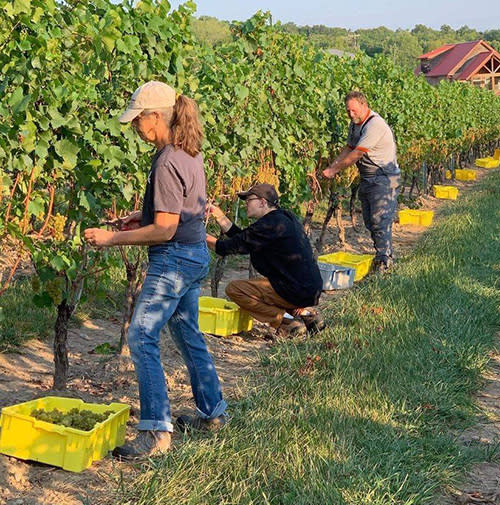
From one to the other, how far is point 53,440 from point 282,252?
8.71 feet

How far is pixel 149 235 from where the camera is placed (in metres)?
3.66

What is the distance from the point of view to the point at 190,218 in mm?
3812

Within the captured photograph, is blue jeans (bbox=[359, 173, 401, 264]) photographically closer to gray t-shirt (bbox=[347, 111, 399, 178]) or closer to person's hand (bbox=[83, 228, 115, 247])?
gray t-shirt (bbox=[347, 111, 399, 178])

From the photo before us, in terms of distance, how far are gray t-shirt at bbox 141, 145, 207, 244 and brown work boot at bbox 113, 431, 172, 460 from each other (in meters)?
0.91

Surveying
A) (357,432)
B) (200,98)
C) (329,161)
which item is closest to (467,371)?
(357,432)

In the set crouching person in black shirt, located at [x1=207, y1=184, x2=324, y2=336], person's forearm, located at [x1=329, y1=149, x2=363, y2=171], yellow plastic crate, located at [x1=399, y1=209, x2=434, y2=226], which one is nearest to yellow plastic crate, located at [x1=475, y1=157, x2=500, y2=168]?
yellow plastic crate, located at [x1=399, y1=209, x2=434, y2=226]

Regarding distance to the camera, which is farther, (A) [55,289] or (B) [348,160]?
(B) [348,160]

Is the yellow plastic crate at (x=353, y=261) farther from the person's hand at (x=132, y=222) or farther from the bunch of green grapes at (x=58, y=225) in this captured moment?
the person's hand at (x=132, y=222)

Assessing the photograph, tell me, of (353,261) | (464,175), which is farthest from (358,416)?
(464,175)

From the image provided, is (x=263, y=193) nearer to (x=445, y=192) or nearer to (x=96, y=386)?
(x=96, y=386)

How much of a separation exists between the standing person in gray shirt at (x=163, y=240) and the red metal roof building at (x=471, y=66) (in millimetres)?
54287

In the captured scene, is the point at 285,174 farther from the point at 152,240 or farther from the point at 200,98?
the point at 152,240

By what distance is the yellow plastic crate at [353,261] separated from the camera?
341 inches

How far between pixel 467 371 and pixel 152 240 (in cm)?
242
